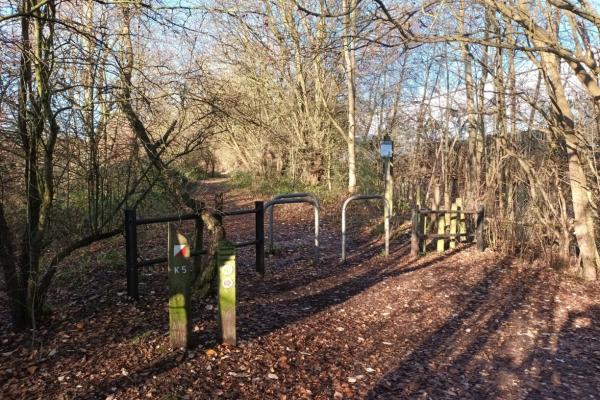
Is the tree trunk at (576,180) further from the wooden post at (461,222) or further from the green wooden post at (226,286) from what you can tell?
the green wooden post at (226,286)

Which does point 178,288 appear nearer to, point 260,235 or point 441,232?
point 260,235

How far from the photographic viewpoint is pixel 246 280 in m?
6.58

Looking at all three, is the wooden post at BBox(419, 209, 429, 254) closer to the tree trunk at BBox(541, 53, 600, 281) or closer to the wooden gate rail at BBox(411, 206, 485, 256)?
the wooden gate rail at BBox(411, 206, 485, 256)

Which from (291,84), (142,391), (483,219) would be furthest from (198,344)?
(291,84)

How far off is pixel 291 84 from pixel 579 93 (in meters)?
11.2

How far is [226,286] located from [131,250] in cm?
153

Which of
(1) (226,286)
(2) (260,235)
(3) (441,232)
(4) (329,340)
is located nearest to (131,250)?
(1) (226,286)

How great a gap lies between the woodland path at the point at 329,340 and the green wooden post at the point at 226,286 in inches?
8.9

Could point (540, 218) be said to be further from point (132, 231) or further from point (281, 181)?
point (281, 181)

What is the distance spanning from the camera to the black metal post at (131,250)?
5.06m

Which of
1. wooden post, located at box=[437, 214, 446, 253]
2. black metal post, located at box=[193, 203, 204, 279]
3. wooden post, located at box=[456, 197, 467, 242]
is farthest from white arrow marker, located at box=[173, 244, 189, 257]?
wooden post, located at box=[456, 197, 467, 242]

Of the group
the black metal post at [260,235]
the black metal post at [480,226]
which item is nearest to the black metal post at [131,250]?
the black metal post at [260,235]

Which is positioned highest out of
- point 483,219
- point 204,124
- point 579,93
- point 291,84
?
point 291,84

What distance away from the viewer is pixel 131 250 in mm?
5121
